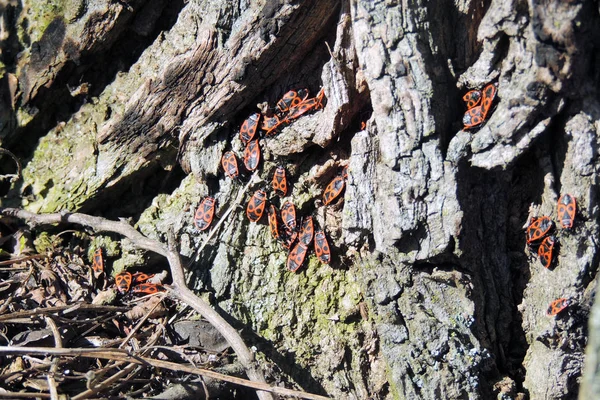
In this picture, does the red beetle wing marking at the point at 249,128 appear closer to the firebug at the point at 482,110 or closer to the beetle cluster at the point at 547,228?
the firebug at the point at 482,110

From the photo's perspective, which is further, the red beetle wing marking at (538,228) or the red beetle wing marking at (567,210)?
the red beetle wing marking at (538,228)

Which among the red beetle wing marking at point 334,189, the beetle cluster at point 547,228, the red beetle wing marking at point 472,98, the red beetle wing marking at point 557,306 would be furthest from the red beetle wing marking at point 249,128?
the red beetle wing marking at point 557,306

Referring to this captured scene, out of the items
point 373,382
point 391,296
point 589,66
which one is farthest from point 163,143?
point 589,66

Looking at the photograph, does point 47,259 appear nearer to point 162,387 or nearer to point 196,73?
point 162,387

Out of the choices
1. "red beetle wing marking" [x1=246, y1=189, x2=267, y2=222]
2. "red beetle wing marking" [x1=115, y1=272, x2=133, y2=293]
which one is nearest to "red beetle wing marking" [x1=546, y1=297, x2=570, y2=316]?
"red beetle wing marking" [x1=246, y1=189, x2=267, y2=222]

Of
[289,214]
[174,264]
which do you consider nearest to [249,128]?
[289,214]

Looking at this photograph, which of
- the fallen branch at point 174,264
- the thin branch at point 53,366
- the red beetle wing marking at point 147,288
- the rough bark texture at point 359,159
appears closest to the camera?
the rough bark texture at point 359,159

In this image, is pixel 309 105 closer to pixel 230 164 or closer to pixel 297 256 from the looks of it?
pixel 230 164
